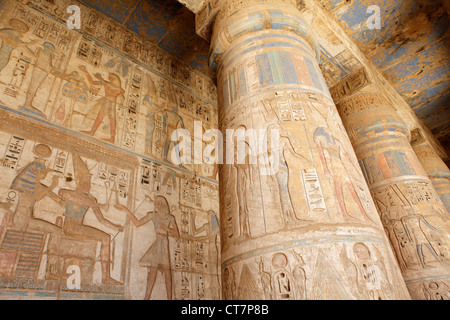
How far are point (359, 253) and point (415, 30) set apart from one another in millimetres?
5456

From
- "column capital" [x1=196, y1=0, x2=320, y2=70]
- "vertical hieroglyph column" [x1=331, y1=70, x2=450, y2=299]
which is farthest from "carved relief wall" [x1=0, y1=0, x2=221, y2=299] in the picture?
"vertical hieroglyph column" [x1=331, y1=70, x2=450, y2=299]

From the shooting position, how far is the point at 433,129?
7910 mm

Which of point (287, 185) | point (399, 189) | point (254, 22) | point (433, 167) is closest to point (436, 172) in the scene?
point (433, 167)

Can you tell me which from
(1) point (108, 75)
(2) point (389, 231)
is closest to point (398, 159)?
(2) point (389, 231)

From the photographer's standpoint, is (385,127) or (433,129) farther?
(433,129)

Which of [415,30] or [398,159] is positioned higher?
[415,30]

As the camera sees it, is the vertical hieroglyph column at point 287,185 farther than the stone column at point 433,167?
No

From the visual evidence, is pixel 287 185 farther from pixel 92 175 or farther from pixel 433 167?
pixel 433 167

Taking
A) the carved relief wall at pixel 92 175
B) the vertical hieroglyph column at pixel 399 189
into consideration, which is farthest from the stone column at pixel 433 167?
the carved relief wall at pixel 92 175

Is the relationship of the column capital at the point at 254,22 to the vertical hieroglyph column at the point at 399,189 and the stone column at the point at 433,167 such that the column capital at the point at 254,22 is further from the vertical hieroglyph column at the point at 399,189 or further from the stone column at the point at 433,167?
the stone column at the point at 433,167

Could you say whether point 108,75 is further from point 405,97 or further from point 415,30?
point 405,97

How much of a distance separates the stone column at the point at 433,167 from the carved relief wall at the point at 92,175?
16.0 ft

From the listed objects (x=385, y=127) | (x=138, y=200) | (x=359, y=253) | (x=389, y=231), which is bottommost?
(x=359, y=253)

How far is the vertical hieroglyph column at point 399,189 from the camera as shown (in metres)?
3.51
